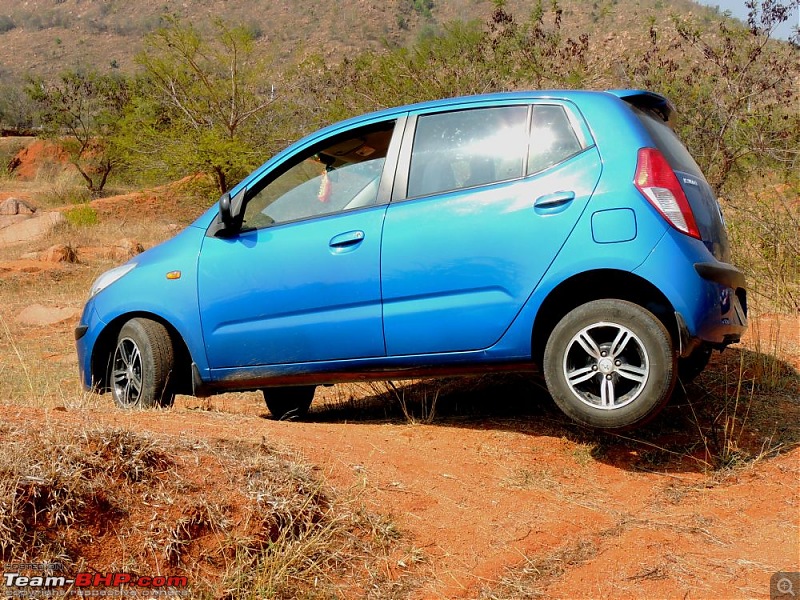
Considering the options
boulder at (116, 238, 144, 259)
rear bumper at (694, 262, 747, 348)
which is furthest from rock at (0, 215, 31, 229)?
rear bumper at (694, 262, 747, 348)

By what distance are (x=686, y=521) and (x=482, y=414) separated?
179cm

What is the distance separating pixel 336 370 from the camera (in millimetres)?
5016

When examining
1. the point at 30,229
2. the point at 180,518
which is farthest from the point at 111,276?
the point at 30,229

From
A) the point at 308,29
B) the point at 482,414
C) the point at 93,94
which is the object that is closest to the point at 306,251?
the point at 482,414

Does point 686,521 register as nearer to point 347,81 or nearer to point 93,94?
point 347,81

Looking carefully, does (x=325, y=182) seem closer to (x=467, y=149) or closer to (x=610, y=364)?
(x=467, y=149)

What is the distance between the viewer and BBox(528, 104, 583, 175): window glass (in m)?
4.54

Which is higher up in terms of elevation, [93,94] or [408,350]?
[93,94]

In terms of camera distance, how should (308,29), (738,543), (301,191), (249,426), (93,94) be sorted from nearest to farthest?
(738,543)
(249,426)
(301,191)
(93,94)
(308,29)

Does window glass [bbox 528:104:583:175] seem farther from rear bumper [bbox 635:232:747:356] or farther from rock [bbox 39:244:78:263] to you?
rock [bbox 39:244:78:263]

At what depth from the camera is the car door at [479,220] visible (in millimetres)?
4395

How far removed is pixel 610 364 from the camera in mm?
4234

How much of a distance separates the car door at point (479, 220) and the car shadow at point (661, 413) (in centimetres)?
87

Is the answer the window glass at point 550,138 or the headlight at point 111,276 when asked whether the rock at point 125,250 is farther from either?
the window glass at point 550,138
